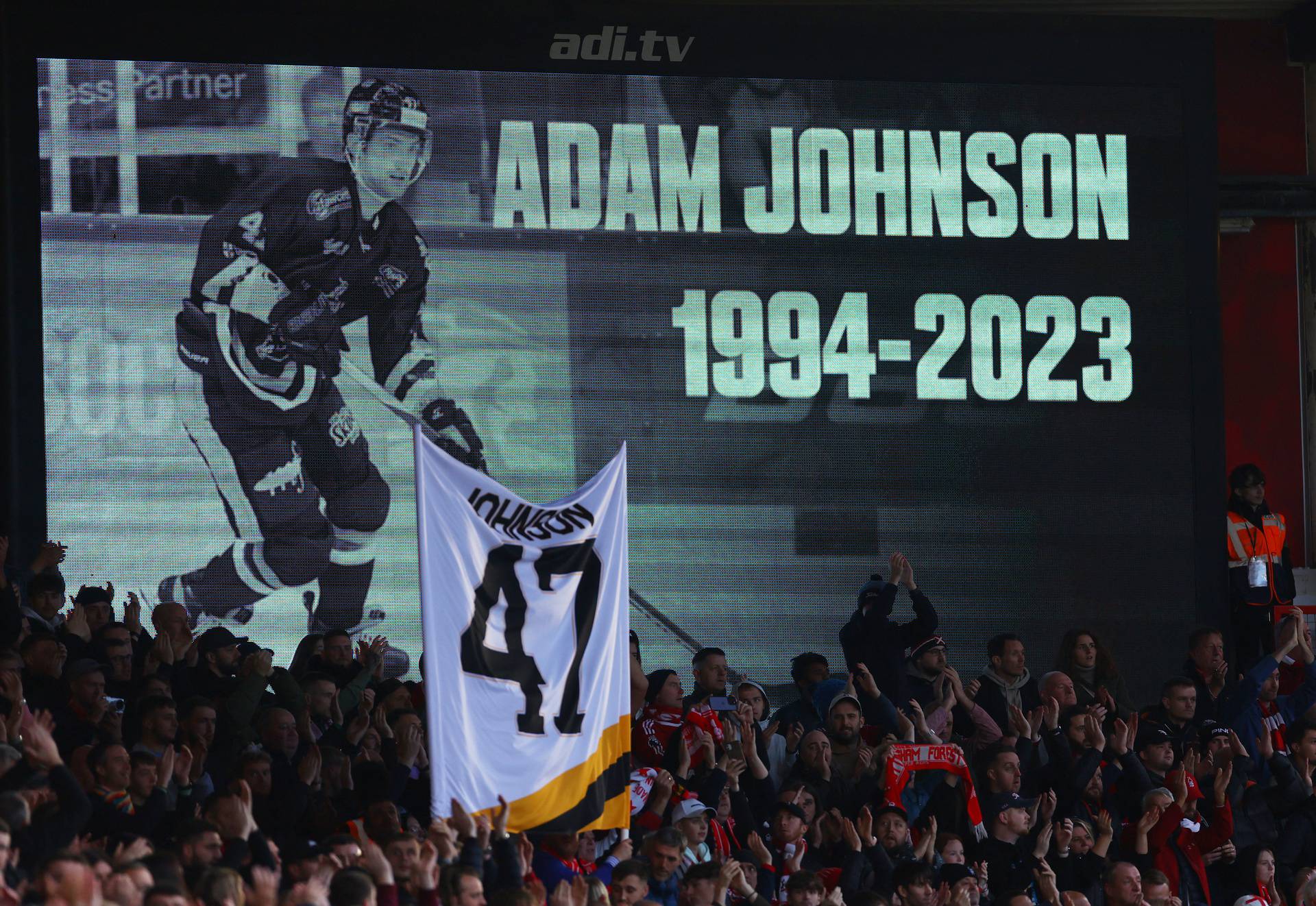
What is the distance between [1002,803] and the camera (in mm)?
10180

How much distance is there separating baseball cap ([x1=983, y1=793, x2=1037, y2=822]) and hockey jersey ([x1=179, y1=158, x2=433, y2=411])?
3.44 m

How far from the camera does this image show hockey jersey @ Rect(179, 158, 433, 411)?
10.9m

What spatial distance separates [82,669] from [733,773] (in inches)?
110

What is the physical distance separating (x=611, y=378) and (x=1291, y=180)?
Result: 5308 mm

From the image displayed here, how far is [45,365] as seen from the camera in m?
10.8

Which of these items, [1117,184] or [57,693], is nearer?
[57,693]

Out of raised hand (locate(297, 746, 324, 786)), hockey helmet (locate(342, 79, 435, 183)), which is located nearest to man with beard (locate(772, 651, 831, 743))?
raised hand (locate(297, 746, 324, 786))

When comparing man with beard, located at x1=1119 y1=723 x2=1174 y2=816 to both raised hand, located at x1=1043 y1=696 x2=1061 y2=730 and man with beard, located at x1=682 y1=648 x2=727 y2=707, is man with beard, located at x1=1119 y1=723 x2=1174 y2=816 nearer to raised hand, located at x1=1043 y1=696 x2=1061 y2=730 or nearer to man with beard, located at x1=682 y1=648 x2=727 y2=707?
raised hand, located at x1=1043 y1=696 x2=1061 y2=730

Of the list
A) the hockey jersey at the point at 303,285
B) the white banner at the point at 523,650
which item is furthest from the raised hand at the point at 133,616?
the white banner at the point at 523,650

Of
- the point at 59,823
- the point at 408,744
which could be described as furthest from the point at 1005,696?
the point at 59,823

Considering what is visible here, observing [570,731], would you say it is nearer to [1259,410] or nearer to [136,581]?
[136,581]

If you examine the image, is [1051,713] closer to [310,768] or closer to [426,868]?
[310,768]

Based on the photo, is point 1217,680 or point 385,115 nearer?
point 385,115

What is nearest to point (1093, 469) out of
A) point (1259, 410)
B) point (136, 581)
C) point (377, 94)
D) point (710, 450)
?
point (710, 450)
